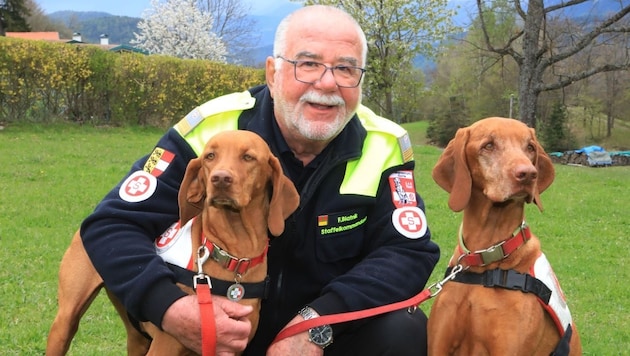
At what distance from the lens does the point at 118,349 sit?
4.20 m

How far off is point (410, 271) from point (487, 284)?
1.22 ft

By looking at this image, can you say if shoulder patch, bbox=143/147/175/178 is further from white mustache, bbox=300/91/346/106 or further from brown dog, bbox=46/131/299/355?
white mustache, bbox=300/91/346/106

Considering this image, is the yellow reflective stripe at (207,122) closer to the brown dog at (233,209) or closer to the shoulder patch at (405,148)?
Answer: the brown dog at (233,209)

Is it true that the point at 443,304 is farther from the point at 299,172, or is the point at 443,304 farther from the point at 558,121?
the point at 558,121

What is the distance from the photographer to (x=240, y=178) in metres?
2.76

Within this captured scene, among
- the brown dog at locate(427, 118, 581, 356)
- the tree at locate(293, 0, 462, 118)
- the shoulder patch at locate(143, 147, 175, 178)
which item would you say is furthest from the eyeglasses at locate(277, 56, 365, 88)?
the tree at locate(293, 0, 462, 118)

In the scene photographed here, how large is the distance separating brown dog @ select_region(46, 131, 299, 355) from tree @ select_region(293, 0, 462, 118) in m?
26.4

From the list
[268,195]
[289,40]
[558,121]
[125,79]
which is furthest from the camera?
[558,121]

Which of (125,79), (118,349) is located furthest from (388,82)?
(118,349)

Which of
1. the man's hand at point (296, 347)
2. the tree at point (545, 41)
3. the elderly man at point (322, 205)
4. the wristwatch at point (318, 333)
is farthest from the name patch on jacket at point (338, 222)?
the tree at point (545, 41)

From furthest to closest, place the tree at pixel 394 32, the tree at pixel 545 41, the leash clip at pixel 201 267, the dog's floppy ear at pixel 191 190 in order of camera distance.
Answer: the tree at pixel 394 32 → the tree at pixel 545 41 → the dog's floppy ear at pixel 191 190 → the leash clip at pixel 201 267

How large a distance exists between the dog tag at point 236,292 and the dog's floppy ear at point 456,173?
3.36ft

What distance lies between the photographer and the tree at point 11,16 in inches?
1485

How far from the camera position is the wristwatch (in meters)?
2.93
